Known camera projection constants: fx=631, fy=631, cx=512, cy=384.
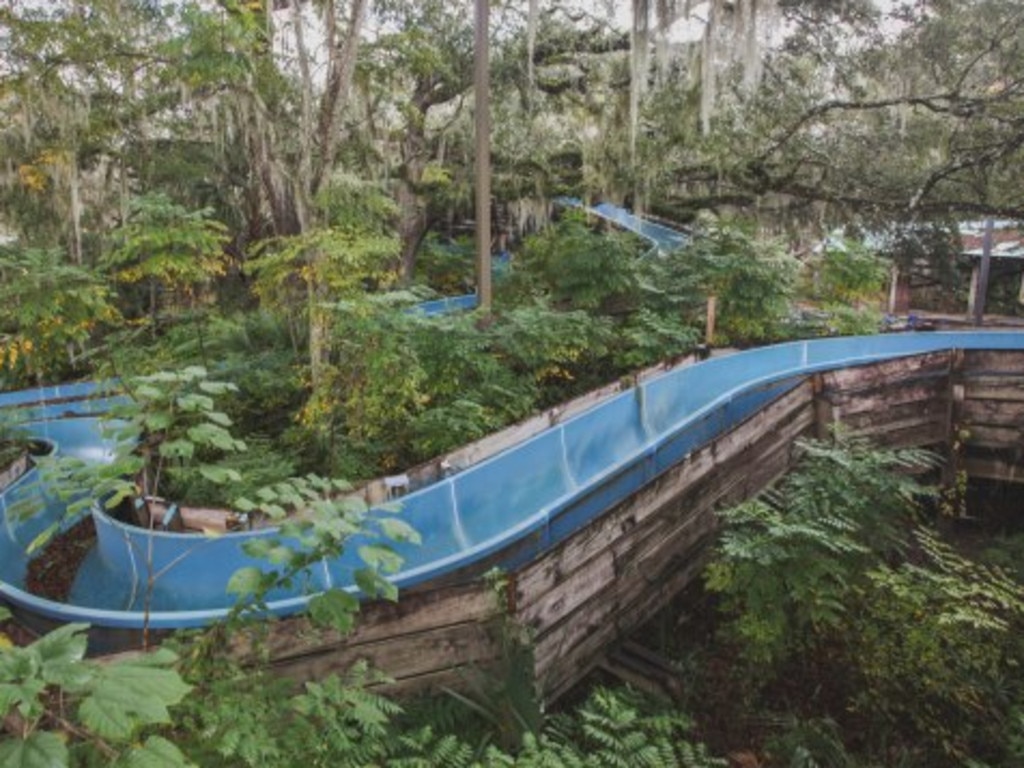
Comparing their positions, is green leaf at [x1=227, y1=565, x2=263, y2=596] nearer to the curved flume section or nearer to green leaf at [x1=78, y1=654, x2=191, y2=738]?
green leaf at [x1=78, y1=654, x2=191, y2=738]

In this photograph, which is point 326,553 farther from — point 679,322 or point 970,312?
point 970,312

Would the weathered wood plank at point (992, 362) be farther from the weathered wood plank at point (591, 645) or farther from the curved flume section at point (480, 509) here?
the weathered wood plank at point (591, 645)

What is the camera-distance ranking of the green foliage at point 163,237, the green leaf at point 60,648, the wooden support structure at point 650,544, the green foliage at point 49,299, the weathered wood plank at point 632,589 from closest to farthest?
1. the green leaf at point 60,648
2. the wooden support structure at point 650,544
3. the weathered wood plank at point 632,589
4. the green foliage at point 49,299
5. the green foliage at point 163,237

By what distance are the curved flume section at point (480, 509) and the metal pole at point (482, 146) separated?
2791 millimetres

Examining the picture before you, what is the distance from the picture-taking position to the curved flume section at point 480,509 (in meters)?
4.68

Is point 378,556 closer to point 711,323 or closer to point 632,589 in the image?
point 632,589

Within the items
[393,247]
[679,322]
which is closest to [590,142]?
[679,322]

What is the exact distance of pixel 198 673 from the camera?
2639 mm

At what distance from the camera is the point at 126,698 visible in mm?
1375

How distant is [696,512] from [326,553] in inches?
178

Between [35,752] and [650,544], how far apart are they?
16.2 ft

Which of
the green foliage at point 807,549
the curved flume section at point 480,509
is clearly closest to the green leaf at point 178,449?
the curved flume section at point 480,509

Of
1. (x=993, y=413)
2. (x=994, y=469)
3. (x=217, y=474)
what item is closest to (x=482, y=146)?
(x=217, y=474)

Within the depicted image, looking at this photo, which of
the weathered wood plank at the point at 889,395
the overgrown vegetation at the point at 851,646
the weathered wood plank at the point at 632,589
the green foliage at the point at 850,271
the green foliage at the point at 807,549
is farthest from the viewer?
the green foliage at the point at 850,271
